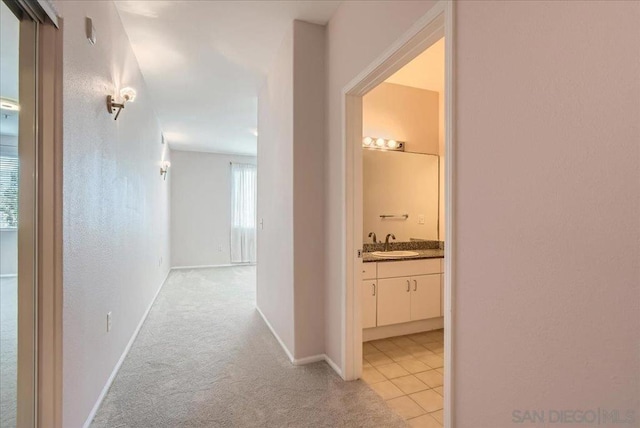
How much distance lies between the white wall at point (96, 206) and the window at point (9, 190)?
0.17 metres

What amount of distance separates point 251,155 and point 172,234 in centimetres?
252

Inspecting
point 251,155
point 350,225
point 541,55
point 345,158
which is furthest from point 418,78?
point 251,155

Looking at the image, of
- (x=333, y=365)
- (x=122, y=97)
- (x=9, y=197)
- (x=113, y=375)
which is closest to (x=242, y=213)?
(x=122, y=97)

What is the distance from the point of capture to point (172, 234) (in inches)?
269

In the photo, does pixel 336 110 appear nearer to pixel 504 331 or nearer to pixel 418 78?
pixel 418 78

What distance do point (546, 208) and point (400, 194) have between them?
8.39 ft

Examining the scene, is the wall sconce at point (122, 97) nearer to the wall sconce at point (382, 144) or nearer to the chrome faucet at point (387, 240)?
the wall sconce at point (382, 144)

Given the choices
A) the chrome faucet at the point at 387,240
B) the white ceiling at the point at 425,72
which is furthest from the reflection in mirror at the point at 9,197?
the chrome faucet at the point at 387,240

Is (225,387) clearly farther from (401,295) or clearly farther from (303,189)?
(401,295)

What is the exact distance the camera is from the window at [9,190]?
4.32ft

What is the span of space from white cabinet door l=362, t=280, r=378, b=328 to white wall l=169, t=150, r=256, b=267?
5.15 metres

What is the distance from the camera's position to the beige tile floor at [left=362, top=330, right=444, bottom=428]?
1.87m

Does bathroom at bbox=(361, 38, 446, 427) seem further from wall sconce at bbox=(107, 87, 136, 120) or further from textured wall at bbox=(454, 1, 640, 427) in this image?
wall sconce at bbox=(107, 87, 136, 120)

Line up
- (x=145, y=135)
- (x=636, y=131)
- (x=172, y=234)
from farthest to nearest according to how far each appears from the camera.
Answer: (x=172, y=234) → (x=145, y=135) → (x=636, y=131)
